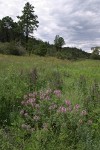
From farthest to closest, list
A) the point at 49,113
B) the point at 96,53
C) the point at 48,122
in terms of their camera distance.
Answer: the point at 96,53 < the point at 49,113 < the point at 48,122

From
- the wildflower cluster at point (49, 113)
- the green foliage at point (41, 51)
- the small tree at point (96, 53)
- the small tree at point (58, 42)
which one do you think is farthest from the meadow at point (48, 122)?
the small tree at point (96, 53)

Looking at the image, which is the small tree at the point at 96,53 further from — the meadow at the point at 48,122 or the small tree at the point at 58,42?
the meadow at the point at 48,122

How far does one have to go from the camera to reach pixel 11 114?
5.68m

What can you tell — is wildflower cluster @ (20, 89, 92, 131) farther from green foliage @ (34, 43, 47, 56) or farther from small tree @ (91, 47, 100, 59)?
small tree @ (91, 47, 100, 59)

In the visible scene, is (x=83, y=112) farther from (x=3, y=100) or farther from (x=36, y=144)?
(x=3, y=100)

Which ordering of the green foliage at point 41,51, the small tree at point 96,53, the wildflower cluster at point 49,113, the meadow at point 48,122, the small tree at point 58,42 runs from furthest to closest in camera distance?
the small tree at point 96,53 → the small tree at point 58,42 → the green foliage at point 41,51 → the wildflower cluster at point 49,113 → the meadow at point 48,122

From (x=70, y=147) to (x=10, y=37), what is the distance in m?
50.3

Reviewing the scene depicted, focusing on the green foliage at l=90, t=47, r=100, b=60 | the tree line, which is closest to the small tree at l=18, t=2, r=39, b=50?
the tree line

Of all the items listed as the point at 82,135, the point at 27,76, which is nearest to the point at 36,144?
the point at 82,135

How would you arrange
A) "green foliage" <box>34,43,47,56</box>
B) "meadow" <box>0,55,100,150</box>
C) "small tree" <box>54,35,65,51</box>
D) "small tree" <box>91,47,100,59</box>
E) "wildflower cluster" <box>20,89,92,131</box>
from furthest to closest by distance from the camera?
"small tree" <box>91,47,100,59</box> → "small tree" <box>54,35,65,51</box> → "green foliage" <box>34,43,47,56</box> → "wildflower cluster" <box>20,89,92,131</box> → "meadow" <box>0,55,100,150</box>

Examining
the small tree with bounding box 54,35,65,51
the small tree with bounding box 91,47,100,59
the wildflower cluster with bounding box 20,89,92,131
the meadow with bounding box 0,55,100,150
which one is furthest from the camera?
the small tree with bounding box 91,47,100,59

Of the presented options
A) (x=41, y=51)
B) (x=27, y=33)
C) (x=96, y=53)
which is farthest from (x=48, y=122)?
(x=96, y=53)

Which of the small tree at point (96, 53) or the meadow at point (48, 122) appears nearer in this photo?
the meadow at point (48, 122)

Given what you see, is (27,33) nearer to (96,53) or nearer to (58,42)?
(58,42)
